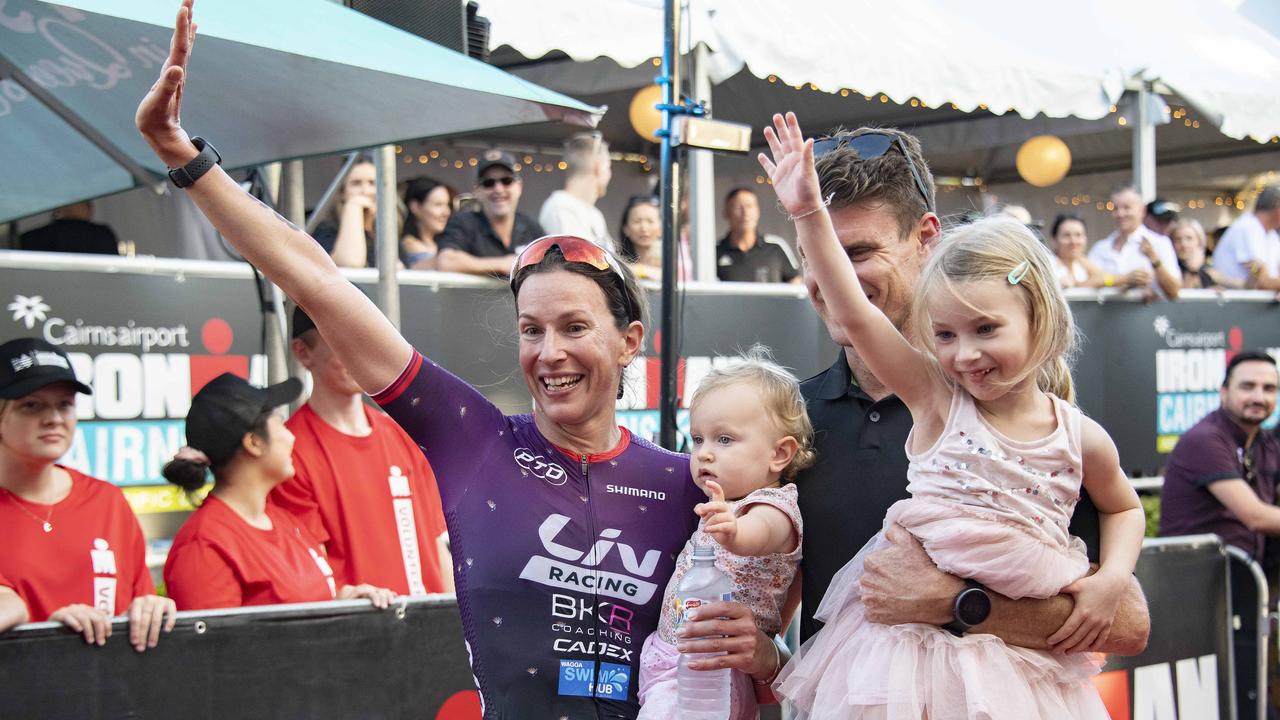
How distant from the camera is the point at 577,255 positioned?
2.37 m

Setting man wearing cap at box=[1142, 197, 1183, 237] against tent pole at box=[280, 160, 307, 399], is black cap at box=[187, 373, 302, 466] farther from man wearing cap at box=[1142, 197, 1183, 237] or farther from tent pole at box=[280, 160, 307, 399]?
man wearing cap at box=[1142, 197, 1183, 237]

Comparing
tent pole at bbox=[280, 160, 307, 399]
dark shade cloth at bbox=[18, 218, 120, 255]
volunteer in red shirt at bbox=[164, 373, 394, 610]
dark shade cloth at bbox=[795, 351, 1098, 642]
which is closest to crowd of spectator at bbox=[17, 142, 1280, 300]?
dark shade cloth at bbox=[18, 218, 120, 255]

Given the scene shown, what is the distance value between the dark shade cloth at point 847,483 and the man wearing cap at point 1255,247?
8696 mm

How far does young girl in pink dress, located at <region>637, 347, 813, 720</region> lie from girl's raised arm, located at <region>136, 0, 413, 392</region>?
2.19ft

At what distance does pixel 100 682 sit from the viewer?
3.30m

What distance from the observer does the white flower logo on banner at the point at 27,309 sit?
4828mm

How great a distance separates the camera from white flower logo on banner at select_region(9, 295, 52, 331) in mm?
4828

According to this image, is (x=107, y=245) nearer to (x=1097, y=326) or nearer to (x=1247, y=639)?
(x=1247, y=639)

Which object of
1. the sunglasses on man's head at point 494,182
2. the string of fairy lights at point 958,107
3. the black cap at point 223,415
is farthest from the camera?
the string of fairy lights at point 958,107

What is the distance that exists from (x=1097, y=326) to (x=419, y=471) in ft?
18.3

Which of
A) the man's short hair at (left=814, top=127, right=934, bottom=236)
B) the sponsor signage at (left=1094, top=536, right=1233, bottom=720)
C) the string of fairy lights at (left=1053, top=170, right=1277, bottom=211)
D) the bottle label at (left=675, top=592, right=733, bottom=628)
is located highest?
the string of fairy lights at (left=1053, top=170, right=1277, bottom=211)

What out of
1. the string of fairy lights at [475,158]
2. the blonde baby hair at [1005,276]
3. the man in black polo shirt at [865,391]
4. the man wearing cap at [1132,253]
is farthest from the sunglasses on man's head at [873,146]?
the string of fairy lights at [475,158]

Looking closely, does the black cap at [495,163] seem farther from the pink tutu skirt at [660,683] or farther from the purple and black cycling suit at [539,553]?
the pink tutu skirt at [660,683]

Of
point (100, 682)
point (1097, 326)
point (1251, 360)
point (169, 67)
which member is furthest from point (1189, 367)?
point (169, 67)
